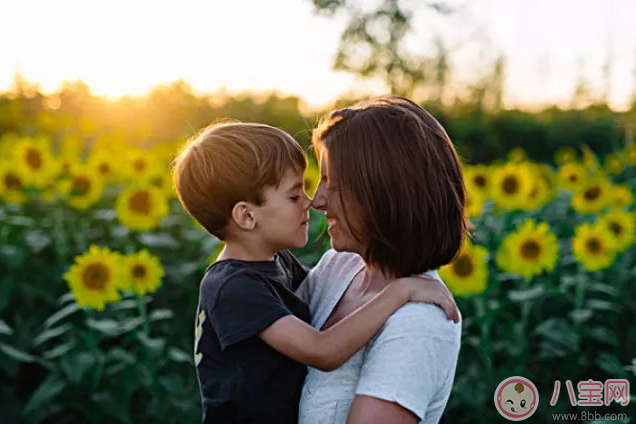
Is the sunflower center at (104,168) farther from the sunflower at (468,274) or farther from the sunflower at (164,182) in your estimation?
the sunflower at (468,274)

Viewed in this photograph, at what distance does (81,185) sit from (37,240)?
37 centimetres

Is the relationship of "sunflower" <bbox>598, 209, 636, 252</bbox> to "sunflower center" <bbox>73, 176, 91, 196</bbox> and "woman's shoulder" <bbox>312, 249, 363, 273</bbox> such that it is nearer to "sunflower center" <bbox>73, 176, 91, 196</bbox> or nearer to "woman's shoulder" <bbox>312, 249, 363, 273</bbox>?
"woman's shoulder" <bbox>312, 249, 363, 273</bbox>

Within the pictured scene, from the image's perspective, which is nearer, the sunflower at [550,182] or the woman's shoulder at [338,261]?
the woman's shoulder at [338,261]

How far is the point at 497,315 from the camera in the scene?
368 centimetres

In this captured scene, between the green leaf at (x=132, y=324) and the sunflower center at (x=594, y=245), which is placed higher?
the green leaf at (x=132, y=324)

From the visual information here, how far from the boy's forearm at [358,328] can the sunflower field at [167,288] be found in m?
1.54

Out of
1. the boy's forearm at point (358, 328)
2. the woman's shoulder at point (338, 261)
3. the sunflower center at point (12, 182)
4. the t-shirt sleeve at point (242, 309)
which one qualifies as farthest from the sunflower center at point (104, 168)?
the boy's forearm at point (358, 328)

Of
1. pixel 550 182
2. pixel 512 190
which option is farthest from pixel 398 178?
pixel 550 182

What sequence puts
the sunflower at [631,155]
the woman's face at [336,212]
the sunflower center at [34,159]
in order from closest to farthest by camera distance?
the woman's face at [336,212] < the sunflower center at [34,159] < the sunflower at [631,155]

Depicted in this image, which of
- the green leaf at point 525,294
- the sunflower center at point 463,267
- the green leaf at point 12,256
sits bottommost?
the green leaf at point 525,294

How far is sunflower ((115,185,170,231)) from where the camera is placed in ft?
13.0

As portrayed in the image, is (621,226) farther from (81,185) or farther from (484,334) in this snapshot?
(81,185)

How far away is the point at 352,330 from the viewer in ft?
5.18

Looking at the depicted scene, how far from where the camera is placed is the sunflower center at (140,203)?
396 centimetres
